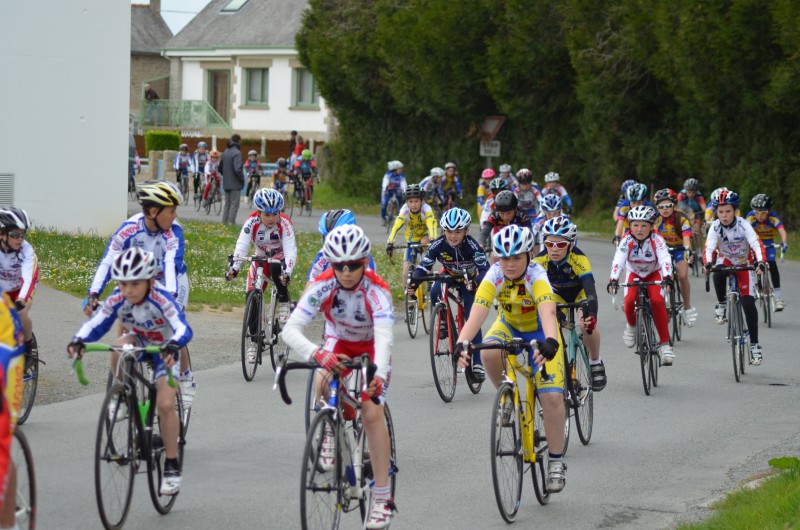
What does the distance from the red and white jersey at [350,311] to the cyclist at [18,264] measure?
3.22 m

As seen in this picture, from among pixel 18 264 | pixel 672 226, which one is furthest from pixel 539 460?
pixel 672 226

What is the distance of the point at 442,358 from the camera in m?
11.6

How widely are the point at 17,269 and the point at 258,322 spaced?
2857 mm

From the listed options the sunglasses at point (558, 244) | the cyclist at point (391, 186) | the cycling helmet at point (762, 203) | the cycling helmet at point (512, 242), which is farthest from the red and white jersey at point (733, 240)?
the cyclist at point (391, 186)

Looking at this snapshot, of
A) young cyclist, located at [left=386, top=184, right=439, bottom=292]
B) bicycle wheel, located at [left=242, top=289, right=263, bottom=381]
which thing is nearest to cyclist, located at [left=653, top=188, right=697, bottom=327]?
young cyclist, located at [left=386, top=184, right=439, bottom=292]

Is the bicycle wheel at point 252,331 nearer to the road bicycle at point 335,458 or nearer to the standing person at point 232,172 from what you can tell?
the road bicycle at point 335,458

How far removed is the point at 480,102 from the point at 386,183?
10.3 metres

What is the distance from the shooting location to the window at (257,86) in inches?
2359

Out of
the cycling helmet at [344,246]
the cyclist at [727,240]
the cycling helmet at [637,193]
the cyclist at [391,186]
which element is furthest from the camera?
the cyclist at [391,186]

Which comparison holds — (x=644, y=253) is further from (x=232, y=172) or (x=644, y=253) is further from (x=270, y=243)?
Result: (x=232, y=172)

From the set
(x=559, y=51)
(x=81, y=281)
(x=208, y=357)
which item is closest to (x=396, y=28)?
(x=559, y=51)

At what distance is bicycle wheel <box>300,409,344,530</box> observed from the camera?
627cm

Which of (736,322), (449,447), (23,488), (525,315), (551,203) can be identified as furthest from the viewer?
(551,203)

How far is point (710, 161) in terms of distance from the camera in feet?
103
